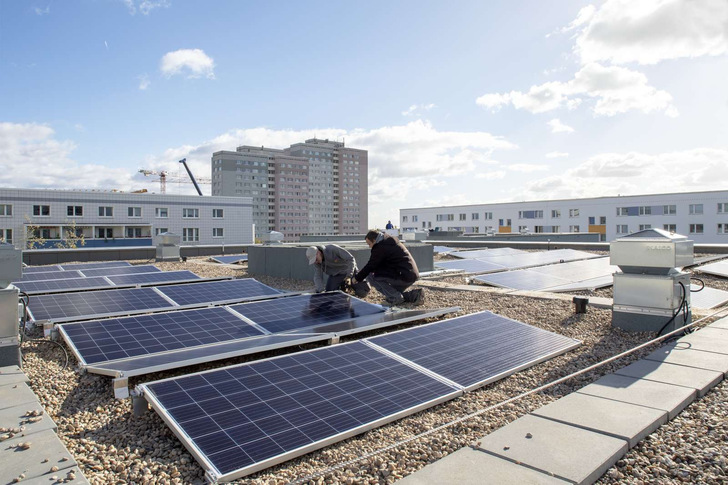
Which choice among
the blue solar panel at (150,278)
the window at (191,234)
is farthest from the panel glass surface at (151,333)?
the window at (191,234)

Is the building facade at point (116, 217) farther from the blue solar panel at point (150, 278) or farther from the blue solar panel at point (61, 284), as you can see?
the blue solar panel at point (61, 284)

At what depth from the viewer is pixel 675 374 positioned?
5.95 meters

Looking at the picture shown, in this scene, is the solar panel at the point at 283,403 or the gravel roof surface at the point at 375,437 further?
the solar panel at the point at 283,403

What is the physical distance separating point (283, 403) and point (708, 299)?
36.4ft

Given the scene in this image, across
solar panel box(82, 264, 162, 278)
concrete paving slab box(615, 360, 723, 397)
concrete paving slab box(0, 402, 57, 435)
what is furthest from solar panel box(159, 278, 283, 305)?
concrete paving slab box(615, 360, 723, 397)

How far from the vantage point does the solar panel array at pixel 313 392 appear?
4.07 meters

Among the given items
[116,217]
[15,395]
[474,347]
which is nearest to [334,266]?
[474,347]

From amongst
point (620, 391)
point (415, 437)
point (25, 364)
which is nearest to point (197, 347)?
point (25, 364)

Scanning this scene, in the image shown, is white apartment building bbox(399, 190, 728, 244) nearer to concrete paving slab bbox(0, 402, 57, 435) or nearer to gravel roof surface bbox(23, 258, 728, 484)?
gravel roof surface bbox(23, 258, 728, 484)

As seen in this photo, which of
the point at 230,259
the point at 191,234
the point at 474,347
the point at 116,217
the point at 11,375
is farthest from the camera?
the point at 191,234

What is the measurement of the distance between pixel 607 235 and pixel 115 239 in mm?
69826

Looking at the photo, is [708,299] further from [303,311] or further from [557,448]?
[557,448]

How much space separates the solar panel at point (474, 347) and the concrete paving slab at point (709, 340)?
66.2 inches

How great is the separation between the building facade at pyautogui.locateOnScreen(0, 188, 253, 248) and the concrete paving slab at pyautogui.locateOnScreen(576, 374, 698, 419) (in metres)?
54.4
